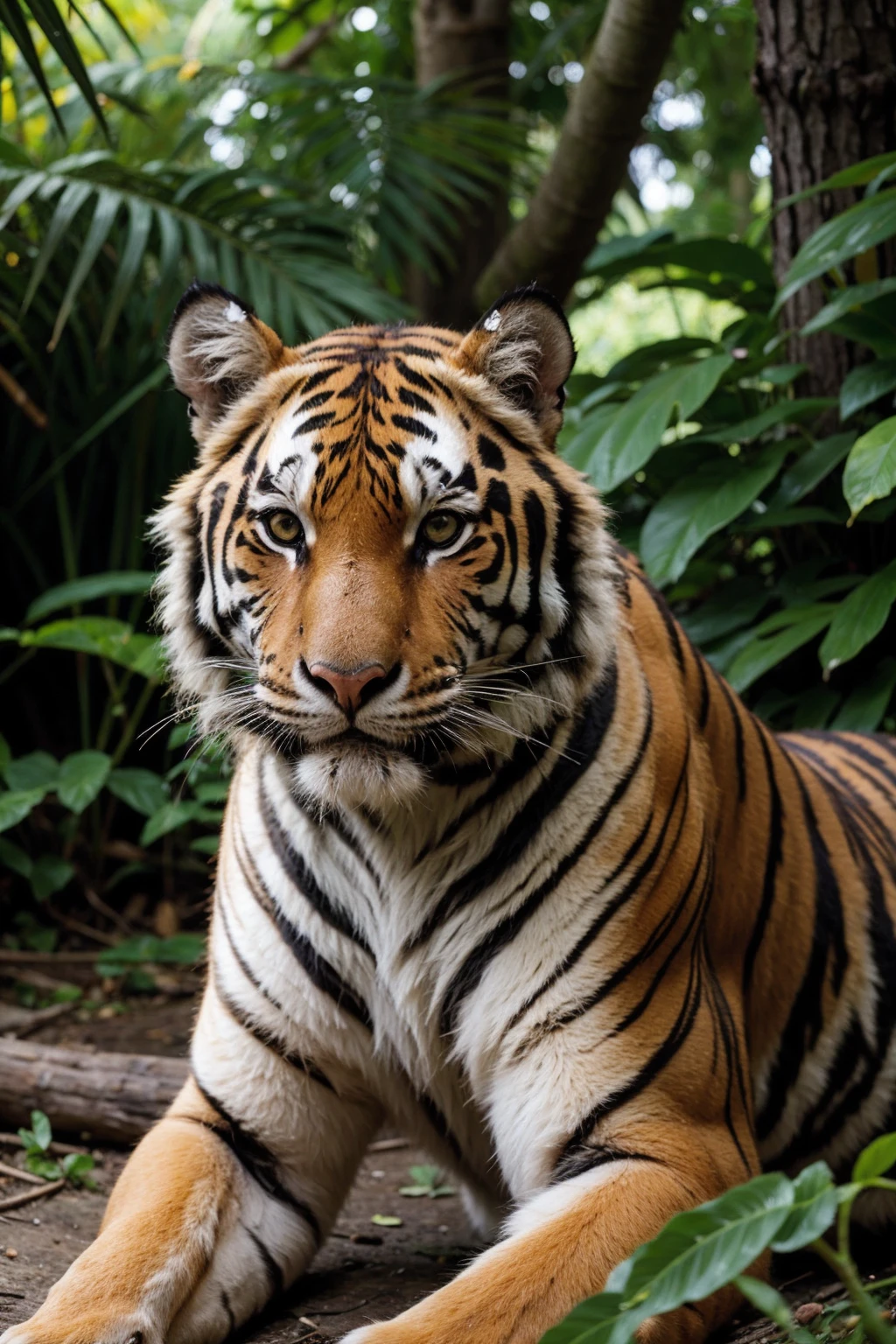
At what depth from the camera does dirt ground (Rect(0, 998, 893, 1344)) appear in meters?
2.56

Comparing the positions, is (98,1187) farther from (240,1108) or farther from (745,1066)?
(745,1066)

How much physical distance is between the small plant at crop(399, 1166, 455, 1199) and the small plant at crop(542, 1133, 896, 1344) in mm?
2042

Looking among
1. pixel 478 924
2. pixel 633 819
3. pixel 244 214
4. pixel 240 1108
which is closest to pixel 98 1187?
pixel 240 1108

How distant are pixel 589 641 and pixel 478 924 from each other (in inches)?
21.4

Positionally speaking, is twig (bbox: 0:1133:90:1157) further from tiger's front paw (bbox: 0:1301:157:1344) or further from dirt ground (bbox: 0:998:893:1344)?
tiger's front paw (bbox: 0:1301:157:1344)

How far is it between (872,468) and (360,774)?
158 centimetres

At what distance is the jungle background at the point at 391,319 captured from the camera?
3906 mm

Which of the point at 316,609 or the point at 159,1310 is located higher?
the point at 316,609

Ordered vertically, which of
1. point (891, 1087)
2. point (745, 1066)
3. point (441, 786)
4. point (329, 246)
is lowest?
point (891, 1087)

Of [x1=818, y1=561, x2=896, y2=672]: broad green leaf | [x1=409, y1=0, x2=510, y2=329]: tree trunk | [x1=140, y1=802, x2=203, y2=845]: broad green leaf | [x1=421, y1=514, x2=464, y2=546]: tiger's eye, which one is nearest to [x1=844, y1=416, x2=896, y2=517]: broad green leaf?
[x1=818, y1=561, x2=896, y2=672]: broad green leaf

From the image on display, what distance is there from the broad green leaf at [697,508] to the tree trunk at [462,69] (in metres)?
2.68

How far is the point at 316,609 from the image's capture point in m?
2.17

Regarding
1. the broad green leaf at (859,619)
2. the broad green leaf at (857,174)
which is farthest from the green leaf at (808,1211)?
the broad green leaf at (857,174)

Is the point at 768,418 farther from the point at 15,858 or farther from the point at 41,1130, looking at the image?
the point at 15,858
